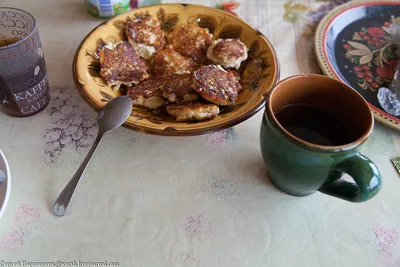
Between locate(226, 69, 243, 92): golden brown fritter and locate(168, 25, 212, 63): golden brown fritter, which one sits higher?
locate(168, 25, 212, 63): golden brown fritter

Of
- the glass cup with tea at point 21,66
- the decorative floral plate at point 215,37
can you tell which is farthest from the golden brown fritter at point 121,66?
the glass cup with tea at point 21,66

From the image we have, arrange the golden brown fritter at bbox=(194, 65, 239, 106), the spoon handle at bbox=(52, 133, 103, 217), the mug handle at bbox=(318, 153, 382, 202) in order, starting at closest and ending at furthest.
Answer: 1. the mug handle at bbox=(318, 153, 382, 202)
2. the spoon handle at bbox=(52, 133, 103, 217)
3. the golden brown fritter at bbox=(194, 65, 239, 106)

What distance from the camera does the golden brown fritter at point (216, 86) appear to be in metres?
0.73

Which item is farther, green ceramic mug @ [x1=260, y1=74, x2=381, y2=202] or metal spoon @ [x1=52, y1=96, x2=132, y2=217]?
metal spoon @ [x1=52, y1=96, x2=132, y2=217]

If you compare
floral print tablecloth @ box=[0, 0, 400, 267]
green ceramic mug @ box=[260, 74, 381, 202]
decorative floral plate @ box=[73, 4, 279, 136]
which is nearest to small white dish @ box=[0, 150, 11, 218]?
floral print tablecloth @ box=[0, 0, 400, 267]

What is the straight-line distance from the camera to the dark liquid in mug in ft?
2.05

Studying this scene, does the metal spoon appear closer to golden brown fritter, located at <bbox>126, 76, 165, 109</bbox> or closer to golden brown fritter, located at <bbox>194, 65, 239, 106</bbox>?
golden brown fritter, located at <bbox>126, 76, 165, 109</bbox>

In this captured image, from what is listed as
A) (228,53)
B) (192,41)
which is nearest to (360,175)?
(228,53)

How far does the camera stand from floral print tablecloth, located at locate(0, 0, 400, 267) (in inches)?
23.1

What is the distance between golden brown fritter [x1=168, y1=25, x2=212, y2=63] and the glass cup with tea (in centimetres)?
33

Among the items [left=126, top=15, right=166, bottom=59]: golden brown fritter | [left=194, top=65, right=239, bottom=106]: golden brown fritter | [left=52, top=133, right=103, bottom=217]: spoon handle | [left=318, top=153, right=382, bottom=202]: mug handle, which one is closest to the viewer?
[left=318, top=153, right=382, bottom=202]: mug handle

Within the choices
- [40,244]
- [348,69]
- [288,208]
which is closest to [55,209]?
[40,244]

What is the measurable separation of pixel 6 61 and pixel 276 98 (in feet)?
1.70

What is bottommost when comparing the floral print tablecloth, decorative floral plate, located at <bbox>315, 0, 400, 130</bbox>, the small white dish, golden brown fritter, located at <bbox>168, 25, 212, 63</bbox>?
the floral print tablecloth
